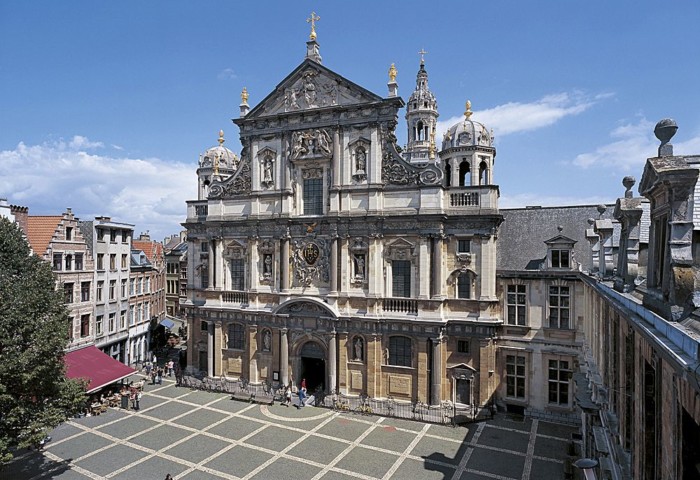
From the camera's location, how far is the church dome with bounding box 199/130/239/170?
123 ft

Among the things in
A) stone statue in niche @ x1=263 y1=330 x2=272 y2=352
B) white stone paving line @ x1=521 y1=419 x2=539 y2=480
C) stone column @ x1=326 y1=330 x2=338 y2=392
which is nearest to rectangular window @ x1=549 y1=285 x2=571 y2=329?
white stone paving line @ x1=521 y1=419 x2=539 y2=480

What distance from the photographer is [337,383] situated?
30047 mm

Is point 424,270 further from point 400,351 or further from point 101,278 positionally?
point 101,278

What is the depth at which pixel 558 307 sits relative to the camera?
2741cm

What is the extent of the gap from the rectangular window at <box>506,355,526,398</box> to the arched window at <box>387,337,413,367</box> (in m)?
6.65

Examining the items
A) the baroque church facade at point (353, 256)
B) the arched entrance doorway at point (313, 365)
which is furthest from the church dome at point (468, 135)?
the arched entrance doorway at point (313, 365)

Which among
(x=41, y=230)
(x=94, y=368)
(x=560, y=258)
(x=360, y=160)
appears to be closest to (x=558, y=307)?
(x=560, y=258)

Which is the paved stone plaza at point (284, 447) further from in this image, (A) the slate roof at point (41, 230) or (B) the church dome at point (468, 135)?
(B) the church dome at point (468, 135)

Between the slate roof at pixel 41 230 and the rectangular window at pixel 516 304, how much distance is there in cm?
3415

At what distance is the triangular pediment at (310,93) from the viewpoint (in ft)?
100

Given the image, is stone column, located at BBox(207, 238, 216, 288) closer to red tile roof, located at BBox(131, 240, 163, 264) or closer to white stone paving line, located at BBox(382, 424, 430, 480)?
red tile roof, located at BBox(131, 240, 163, 264)

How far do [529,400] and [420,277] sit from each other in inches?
426

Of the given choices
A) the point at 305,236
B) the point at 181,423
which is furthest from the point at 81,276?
the point at 305,236

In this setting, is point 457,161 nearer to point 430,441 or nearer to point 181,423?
point 430,441
